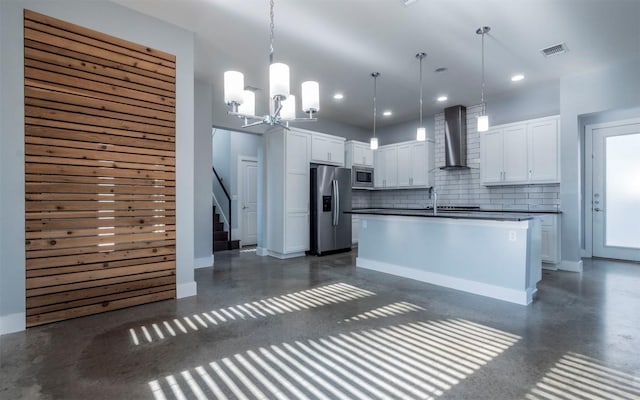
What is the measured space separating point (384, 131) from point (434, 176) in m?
2.01

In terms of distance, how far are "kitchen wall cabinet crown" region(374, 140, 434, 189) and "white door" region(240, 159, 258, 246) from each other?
3144 mm

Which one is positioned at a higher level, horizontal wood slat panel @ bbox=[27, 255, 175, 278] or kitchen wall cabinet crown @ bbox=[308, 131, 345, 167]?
kitchen wall cabinet crown @ bbox=[308, 131, 345, 167]

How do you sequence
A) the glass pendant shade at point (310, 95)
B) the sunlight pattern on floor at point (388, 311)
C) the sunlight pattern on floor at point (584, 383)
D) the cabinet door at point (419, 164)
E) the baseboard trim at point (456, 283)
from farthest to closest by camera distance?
1. the cabinet door at point (419, 164)
2. the baseboard trim at point (456, 283)
3. the sunlight pattern on floor at point (388, 311)
4. the glass pendant shade at point (310, 95)
5. the sunlight pattern on floor at point (584, 383)

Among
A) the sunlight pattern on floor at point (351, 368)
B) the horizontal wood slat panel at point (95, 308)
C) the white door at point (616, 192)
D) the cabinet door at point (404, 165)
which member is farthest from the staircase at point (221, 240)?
the white door at point (616, 192)

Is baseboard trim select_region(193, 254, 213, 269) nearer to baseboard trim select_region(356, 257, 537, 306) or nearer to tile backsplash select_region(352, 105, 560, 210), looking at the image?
baseboard trim select_region(356, 257, 537, 306)

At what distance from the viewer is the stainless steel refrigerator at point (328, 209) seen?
6223 millimetres

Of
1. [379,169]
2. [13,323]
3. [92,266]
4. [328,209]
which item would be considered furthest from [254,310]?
[379,169]

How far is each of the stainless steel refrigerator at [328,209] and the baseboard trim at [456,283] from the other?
1.28m

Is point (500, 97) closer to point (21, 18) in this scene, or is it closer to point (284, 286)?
point (284, 286)

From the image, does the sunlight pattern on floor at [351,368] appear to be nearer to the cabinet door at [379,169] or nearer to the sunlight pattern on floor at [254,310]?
the sunlight pattern on floor at [254,310]

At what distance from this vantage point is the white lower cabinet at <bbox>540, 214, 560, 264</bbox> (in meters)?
4.86

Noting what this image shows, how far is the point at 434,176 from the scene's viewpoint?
22.9 feet

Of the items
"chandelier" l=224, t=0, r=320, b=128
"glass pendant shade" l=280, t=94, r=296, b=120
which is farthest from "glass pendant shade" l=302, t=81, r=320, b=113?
"glass pendant shade" l=280, t=94, r=296, b=120

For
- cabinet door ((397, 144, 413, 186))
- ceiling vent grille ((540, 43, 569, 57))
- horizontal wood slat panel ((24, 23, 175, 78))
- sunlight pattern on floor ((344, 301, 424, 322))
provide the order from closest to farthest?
horizontal wood slat panel ((24, 23, 175, 78)), sunlight pattern on floor ((344, 301, 424, 322)), ceiling vent grille ((540, 43, 569, 57)), cabinet door ((397, 144, 413, 186))
